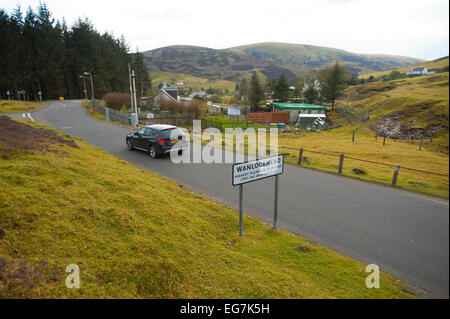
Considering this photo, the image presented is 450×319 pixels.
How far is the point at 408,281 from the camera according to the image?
14.5 feet

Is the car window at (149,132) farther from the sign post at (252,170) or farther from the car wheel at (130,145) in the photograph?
the sign post at (252,170)

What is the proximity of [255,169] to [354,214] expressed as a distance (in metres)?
3.50

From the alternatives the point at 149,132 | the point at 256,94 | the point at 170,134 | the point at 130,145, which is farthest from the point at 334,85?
the point at 130,145

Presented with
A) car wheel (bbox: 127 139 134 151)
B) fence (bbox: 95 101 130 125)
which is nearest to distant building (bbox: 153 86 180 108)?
fence (bbox: 95 101 130 125)

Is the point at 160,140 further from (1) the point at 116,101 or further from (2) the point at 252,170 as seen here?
(1) the point at 116,101

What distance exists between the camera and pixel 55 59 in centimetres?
6072

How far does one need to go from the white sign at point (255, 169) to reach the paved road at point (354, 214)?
1.63 meters

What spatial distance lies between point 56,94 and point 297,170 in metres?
71.3

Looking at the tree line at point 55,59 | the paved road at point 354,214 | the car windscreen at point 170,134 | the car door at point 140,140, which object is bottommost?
the paved road at point 354,214

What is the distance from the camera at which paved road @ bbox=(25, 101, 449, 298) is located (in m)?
2.10

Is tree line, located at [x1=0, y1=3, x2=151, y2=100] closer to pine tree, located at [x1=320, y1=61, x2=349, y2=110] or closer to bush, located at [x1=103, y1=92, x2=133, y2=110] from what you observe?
bush, located at [x1=103, y1=92, x2=133, y2=110]

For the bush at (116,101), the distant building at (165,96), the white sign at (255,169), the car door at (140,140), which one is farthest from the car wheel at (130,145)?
the distant building at (165,96)

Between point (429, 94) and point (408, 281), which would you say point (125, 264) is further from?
point (408, 281)

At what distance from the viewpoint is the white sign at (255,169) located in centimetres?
541
